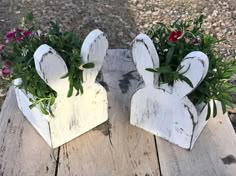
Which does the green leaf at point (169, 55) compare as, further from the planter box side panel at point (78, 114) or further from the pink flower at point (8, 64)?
the pink flower at point (8, 64)

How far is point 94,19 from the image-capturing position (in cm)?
251

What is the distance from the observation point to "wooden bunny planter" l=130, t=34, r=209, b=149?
2.73 feet

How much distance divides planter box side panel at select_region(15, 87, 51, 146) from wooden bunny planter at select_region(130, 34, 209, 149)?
0.20 m

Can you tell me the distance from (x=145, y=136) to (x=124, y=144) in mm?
56

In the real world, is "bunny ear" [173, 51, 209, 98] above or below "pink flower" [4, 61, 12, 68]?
above

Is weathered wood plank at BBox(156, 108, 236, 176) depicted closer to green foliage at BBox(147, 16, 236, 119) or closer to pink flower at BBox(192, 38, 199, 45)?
green foliage at BBox(147, 16, 236, 119)

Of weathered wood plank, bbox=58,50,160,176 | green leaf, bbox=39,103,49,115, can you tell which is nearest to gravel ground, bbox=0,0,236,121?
weathered wood plank, bbox=58,50,160,176

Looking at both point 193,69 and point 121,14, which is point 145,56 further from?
point 121,14

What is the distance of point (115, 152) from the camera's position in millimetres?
917

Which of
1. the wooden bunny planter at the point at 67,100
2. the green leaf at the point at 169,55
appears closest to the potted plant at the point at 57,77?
the wooden bunny planter at the point at 67,100

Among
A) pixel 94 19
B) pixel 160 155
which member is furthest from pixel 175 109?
pixel 94 19

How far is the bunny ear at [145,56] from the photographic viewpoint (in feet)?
2.81

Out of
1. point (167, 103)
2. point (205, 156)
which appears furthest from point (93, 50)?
point (205, 156)

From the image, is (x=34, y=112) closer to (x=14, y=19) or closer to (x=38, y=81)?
(x=38, y=81)
